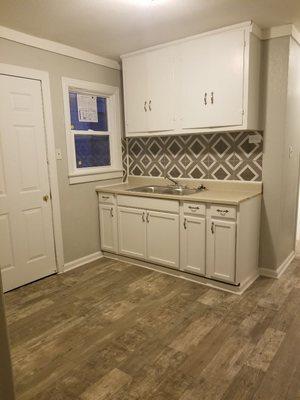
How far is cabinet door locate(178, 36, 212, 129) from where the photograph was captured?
2967 millimetres

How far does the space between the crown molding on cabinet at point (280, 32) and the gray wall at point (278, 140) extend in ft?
0.13

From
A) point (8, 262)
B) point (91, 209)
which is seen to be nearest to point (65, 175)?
point (91, 209)

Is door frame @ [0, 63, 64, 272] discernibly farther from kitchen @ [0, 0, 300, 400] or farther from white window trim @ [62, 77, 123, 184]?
white window trim @ [62, 77, 123, 184]

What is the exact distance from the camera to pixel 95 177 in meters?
3.73

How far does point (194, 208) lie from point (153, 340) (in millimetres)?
1266

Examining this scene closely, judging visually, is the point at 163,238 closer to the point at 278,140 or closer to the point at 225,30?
the point at 278,140

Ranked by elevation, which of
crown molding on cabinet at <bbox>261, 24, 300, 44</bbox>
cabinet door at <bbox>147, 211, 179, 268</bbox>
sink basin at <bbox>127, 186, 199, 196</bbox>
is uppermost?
crown molding on cabinet at <bbox>261, 24, 300, 44</bbox>

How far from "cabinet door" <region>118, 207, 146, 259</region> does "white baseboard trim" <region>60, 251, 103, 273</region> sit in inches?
13.7

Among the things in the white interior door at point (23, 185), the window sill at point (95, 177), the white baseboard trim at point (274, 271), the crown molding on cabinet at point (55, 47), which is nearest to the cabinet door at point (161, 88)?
the crown molding on cabinet at point (55, 47)

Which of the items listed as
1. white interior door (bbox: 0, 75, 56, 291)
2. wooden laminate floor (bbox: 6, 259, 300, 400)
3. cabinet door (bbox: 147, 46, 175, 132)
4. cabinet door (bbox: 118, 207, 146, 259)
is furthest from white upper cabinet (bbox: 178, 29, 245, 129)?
wooden laminate floor (bbox: 6, 259, 300, 400)

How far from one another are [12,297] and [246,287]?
2.22 metres

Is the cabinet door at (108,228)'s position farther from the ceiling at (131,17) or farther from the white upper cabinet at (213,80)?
the ceiling at (131,17)

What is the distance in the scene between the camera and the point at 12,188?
2.92 m

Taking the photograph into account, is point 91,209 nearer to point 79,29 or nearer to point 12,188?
point 12,188
